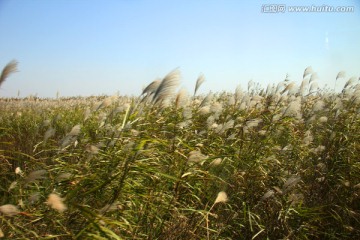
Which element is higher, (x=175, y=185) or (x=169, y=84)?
(x=169, y=84)

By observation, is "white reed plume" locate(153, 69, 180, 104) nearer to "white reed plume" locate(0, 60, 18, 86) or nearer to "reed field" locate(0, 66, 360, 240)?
"reed field" locate(0, 66, 360, 240)

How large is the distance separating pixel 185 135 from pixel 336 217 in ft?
5.43

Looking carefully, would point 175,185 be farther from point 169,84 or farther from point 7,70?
point 7,70

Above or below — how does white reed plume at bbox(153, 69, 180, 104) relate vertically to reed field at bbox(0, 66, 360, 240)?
above

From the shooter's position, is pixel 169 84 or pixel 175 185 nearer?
pixel 169 84

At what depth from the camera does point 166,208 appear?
196 cm

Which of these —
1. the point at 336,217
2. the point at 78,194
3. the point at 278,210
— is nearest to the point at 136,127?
the point at 78,194

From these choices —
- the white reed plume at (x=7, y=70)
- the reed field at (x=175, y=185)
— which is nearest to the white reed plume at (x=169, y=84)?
the reed field at (x=175, y=185)

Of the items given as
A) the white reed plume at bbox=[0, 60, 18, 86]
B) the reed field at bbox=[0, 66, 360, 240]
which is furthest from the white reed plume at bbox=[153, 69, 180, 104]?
the white reed plume at bbox=[0, 60, 18, 86]

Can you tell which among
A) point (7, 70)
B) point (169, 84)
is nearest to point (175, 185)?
point (169, 84)

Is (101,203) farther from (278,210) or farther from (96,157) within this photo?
(278,210)

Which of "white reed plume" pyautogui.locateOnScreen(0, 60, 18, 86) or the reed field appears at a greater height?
"white reed plume" pyautogui.locateOnScreen(0, 60, 18, 86)

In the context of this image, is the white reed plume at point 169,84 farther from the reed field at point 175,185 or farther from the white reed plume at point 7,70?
the white reed plume at point 7,70

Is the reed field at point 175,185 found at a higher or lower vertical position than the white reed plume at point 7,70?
lower
